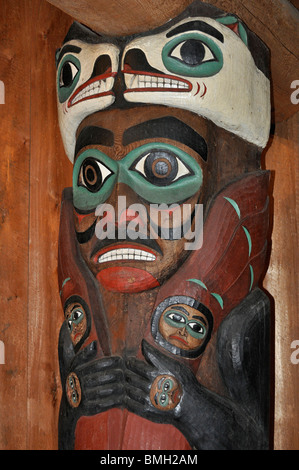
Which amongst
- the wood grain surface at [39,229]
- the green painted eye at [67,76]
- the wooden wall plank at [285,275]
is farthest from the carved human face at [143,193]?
the wooden wall plank at [285,275]

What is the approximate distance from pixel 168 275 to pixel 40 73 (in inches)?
50.1

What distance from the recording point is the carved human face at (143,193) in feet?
5.14

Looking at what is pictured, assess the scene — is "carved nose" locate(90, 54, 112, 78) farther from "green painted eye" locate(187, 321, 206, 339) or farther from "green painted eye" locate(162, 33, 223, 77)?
"green painted eye" locate(187, 321, 206, 339)

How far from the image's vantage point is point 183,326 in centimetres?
153

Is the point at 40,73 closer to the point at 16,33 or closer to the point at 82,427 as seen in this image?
the point at 16,33

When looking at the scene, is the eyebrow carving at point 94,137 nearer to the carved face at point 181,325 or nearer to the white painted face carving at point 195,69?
the white painted face carving at point 195,69

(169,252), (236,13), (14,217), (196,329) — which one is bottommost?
(196,329)

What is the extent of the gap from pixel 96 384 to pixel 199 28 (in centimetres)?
102

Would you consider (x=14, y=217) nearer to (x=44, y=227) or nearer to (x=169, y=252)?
(x=44, y=227)

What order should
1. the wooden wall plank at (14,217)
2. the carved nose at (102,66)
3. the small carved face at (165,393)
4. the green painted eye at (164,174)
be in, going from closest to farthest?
1. the small carved face at (165,393)
2. the green painted eye at (164,174)
3. the carved nose at (102,66)
4. the wooden wall plank at (14,217)

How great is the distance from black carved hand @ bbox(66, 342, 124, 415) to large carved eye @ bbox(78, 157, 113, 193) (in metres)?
0.45

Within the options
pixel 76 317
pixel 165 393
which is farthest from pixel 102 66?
pixel 165 393

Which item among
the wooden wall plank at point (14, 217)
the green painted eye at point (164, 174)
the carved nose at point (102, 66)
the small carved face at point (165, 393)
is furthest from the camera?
the wooden wall plank at point (14, 217)

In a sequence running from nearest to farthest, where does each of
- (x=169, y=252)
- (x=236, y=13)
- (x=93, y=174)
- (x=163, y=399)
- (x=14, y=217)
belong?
1. (x=163, y=399)
2. (x=169, y=252)
3. (x=93, y=174)
4. (x=236, y=13)
5. (x=14, y=217)
